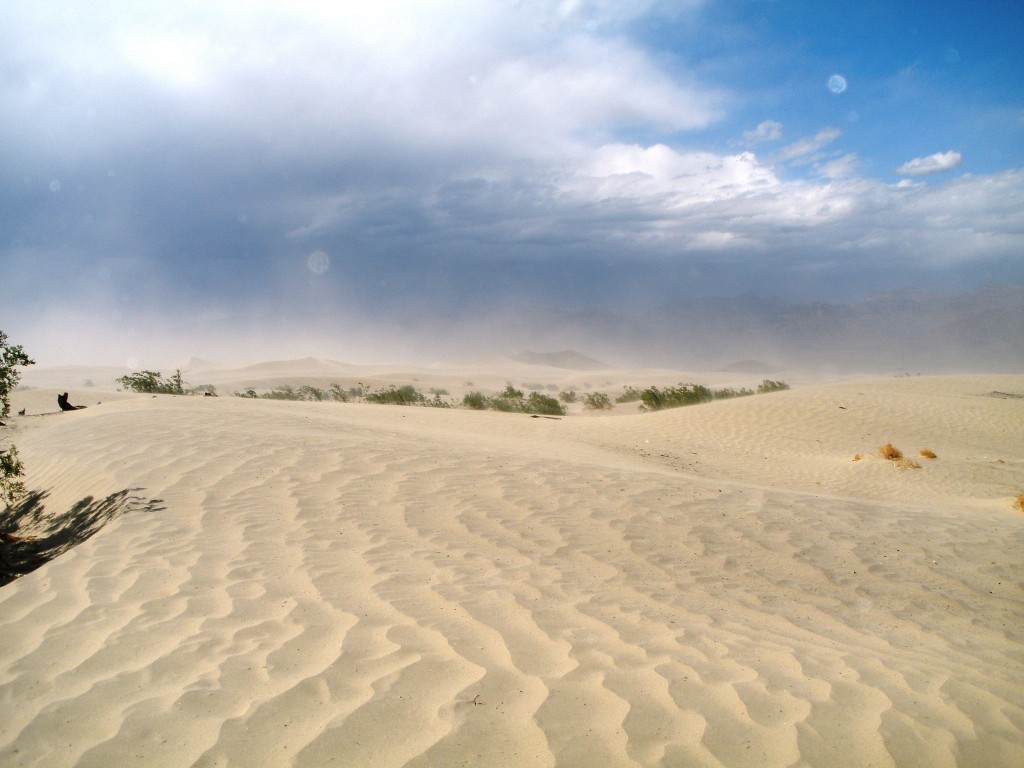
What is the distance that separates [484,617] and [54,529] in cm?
512

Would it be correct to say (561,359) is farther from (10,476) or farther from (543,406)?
(10,476)

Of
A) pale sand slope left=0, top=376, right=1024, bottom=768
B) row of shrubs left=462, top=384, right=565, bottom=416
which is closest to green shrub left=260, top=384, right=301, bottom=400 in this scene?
row of shrubs left=462, top=384, right=565, bottom=416

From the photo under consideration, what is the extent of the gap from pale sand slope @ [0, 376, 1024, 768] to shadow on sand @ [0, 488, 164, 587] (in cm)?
19

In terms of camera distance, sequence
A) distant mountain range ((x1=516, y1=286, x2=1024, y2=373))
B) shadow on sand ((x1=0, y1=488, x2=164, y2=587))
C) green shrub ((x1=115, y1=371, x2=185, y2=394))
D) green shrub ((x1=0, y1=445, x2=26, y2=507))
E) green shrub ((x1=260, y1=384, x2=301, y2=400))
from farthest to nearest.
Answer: distant mountain range ((x1=516, y1=286, x2=1024, y2=373))
green shrub ((x1=260, y1=384, x2=301, y2=400))
green shrub ((x1=115, y1=371, x2=185, y2=394))
green shrub ((x1=0, y1=445, x2=26, y2=507))
shadow on sand ((x1=0, y1=488, x2=164, y2=587))

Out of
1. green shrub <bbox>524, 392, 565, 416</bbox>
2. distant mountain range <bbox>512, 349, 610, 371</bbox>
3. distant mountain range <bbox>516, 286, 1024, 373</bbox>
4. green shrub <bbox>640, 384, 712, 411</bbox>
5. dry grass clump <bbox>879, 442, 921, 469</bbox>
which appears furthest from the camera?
distant mountain range <bbox>512, 349, 610, 371</bbox>

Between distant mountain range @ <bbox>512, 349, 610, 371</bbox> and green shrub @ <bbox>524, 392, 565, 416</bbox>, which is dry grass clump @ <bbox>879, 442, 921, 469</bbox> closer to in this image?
green shrub @ <bbox>524, 392, 565, 416</bbox>

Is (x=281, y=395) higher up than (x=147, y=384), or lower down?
lower down

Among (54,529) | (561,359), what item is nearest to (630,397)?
(54,529)

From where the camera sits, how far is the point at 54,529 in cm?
612

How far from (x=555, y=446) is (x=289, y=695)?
8972mm

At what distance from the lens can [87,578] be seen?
4.12 meters

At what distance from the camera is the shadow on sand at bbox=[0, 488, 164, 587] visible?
5359mm

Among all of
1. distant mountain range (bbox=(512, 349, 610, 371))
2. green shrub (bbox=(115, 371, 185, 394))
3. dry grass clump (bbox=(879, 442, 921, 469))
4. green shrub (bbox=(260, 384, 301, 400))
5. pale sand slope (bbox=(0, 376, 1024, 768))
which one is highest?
distant mountain range (bbox=(512, 349, 610, 371))

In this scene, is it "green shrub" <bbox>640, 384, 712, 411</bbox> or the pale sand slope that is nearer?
the pale sand slope
